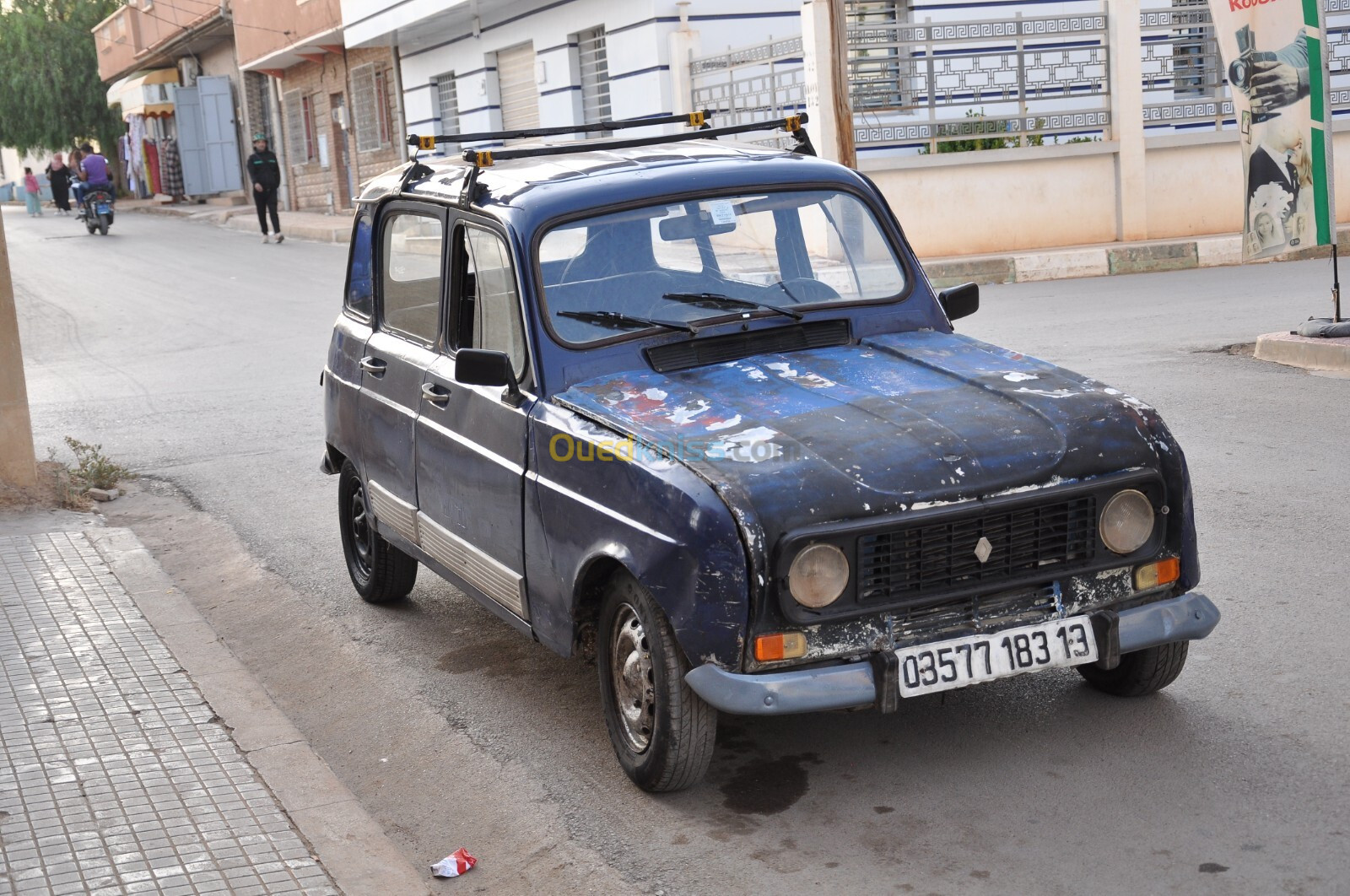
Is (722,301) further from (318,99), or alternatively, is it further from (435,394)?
(318,99)

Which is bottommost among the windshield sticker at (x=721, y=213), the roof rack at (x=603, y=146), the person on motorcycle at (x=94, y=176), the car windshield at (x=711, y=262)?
the car windshield at (x=711, y=262)

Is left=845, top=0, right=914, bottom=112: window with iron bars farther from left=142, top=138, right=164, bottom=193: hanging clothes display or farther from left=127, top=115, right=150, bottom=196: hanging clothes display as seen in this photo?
left=127, top=115, right=150, bottom=196: hanging clothes display

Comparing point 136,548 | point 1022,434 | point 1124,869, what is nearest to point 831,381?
point 1022,434

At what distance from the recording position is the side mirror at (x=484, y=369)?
4.62 meters

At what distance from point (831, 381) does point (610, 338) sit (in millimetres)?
735

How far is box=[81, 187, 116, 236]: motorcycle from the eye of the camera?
33344 millimetres

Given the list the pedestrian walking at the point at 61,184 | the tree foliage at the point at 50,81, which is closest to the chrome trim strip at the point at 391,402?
the pedestrian walking at the point at 61,184

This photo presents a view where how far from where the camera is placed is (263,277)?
22047 mm

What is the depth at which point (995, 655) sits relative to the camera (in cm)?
396

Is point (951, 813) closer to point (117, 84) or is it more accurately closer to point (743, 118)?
point (743, 118)

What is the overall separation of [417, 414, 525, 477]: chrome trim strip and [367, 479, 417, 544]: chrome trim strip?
393mm

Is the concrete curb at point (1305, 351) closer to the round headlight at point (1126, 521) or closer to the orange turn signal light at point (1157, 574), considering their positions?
the orange turn signal light at point (1157, 574)

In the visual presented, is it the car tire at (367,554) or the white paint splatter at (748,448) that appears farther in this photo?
the car tire at (367,554)

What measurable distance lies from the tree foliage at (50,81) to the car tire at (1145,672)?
57.1 meters
